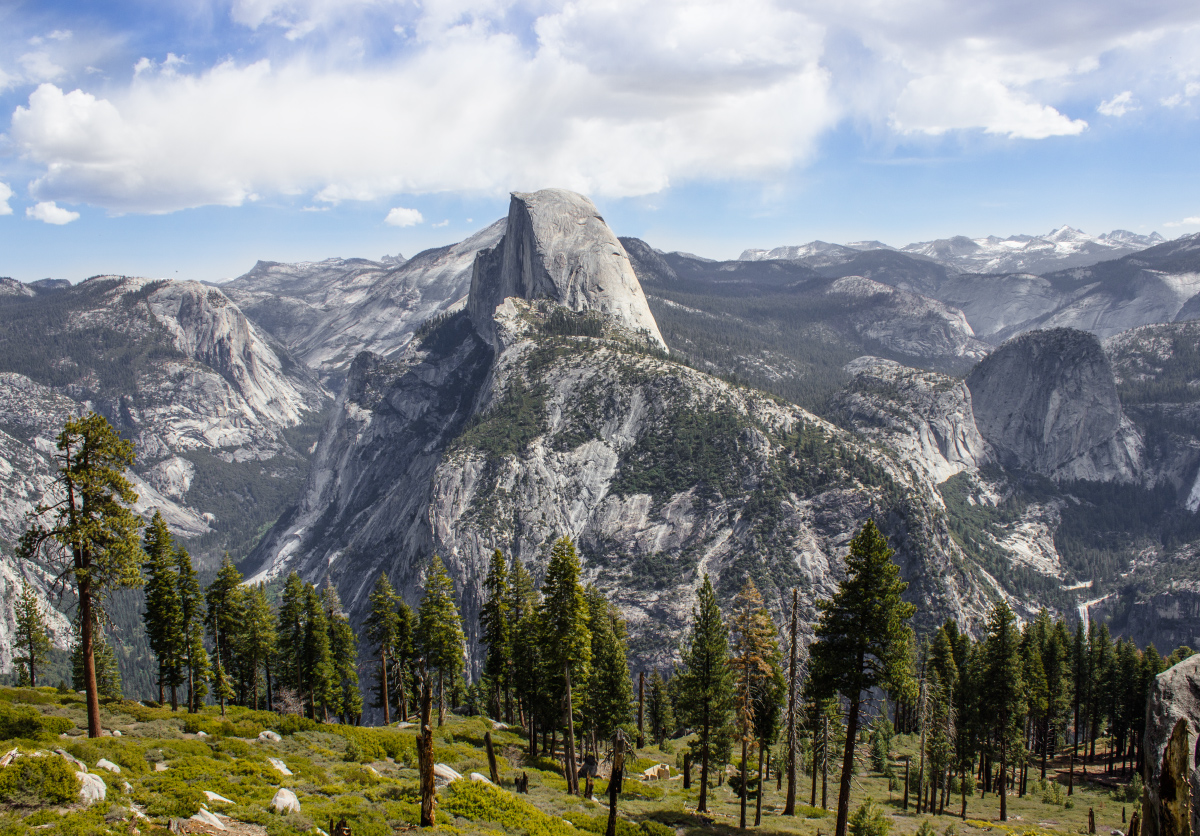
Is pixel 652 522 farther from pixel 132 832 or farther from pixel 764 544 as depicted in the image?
pixel 132 832

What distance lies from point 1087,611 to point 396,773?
670 feet

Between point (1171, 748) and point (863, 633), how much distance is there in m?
22.1

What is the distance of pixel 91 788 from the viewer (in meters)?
19.9

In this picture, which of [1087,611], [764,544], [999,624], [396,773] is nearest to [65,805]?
[396,773]

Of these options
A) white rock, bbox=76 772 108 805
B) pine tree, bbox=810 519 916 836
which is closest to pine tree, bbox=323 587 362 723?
white rock, bbox=76 772 108 805

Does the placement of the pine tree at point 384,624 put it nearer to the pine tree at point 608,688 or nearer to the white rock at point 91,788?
the pine tree at point 608,688

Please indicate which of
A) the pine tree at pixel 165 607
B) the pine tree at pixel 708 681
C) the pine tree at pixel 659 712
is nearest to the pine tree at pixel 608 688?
the pine tree at pixel 708 681

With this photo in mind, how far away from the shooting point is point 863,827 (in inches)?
1206

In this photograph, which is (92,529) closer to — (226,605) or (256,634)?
(226,605)

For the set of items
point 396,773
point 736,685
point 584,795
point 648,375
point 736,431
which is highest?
point 648,375

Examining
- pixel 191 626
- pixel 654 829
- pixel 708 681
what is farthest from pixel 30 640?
pixel 654 829

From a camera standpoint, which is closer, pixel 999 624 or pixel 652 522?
pixel 999 624

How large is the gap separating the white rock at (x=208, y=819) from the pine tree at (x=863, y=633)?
73.7ft

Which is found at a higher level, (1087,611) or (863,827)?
(863,827)
